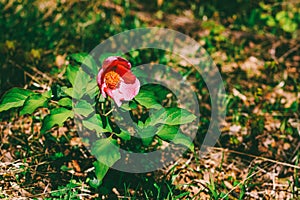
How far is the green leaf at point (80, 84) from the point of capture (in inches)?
74.2

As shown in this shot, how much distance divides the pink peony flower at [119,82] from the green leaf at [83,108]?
0.34 feet

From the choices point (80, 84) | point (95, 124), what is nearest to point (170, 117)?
point (95, 124)

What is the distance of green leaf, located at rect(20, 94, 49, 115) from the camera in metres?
1.79

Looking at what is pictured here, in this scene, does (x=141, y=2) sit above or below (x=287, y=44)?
above

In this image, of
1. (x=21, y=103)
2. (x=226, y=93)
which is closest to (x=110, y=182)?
(x=21, y=103)

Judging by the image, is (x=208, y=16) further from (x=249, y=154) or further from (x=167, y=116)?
(x=167, y=116)

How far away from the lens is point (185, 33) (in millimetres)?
3332

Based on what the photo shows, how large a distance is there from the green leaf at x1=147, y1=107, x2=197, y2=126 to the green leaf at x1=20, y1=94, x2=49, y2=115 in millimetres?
469

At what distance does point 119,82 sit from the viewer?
6.02 feet

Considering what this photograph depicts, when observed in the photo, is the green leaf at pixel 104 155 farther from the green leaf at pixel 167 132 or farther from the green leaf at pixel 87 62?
the green leaf at pixel 87 62

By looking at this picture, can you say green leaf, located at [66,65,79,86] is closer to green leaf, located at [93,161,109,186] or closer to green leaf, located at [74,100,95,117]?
green leaf, located at [74,100,95,117]

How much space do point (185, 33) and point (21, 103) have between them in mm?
1775

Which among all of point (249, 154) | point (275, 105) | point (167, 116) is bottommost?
point (249, 154)

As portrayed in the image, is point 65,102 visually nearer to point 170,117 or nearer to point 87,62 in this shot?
point 87,62
